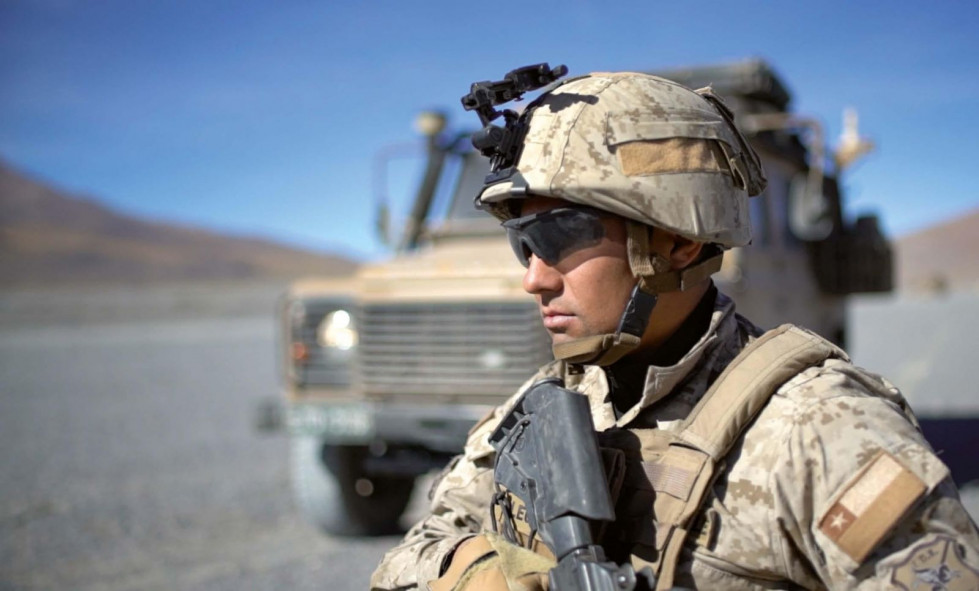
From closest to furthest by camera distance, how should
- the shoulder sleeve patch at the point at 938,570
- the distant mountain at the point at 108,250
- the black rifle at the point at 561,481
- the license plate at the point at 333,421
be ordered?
the shoulder sleeve patch at the point at 938,570
the black rifle at the point at 561,481
the license plate at the point at 333,421
the distant mountain at the point at 108,250

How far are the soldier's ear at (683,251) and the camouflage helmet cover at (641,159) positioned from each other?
0.14 ft

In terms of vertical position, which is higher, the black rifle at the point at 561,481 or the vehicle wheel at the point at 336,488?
the black rifle at the point at 561,481

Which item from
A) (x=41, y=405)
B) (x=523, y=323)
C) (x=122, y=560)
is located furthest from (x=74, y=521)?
(x=41, y=405)

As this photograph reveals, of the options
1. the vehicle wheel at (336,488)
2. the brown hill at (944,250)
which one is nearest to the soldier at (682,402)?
the vehicle wheel at (336,488)

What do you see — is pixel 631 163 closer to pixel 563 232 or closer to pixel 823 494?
pixel 563 232

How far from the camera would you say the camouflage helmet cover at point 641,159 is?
5.43 ft

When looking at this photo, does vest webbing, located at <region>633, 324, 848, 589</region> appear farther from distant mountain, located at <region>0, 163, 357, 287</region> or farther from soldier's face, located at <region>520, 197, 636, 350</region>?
distant mountain, located at <region>0, 163, 357, 287</region>

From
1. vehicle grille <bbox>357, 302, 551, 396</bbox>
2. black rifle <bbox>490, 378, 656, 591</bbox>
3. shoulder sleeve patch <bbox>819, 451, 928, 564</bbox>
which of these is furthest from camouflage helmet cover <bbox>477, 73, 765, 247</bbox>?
vehicle grille <bbox>357, 302, 551, 396</bbox>

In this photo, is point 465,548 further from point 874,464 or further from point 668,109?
point 668,109

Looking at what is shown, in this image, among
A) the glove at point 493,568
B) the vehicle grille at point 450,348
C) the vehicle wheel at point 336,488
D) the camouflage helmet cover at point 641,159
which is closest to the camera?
the glove at point 493,568

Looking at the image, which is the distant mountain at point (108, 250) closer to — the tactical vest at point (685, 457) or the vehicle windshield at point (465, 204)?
the vehicle windshield at point (465, 204)

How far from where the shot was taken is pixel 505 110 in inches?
69.4

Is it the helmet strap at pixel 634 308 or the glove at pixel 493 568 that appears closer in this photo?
the glove at pixel 493 568

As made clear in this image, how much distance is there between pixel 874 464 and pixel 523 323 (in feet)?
10.3
